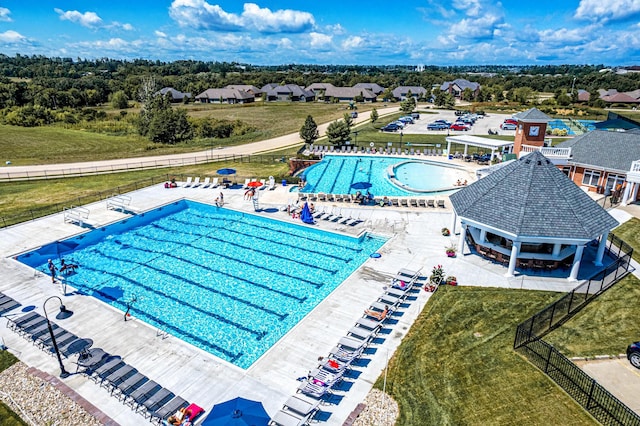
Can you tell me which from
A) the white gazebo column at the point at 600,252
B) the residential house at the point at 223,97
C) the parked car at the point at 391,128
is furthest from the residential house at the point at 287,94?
the white gazebo column at the point at 600,252

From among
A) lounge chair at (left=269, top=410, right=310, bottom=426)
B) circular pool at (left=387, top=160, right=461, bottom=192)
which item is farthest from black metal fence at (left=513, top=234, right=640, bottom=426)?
circular pool at (left=387, top=160, right=461, bottom=192)

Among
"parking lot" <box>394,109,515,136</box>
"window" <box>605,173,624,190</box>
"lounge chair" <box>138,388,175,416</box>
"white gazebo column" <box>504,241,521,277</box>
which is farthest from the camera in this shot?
"parking lot" <box>394,109,515,136</box>

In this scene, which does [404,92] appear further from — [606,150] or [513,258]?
[513,258]

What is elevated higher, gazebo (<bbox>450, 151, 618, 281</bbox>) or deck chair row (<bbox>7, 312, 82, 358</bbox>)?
gazebo (<bbox>450, 151, 618, 281</bbox>)

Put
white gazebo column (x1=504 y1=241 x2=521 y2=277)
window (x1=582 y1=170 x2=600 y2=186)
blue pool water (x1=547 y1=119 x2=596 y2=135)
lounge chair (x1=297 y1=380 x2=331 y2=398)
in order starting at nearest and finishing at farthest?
lounge chair (x1=297 y1=380 x2=331 y2=398) → white gazebo column (x1=504 y1=241 x2=521 y2=277) → window (x1=582 y1=170 x2=600 y2=186) → blue pool water (x1=547 y1=119 x2=596 y2=135)

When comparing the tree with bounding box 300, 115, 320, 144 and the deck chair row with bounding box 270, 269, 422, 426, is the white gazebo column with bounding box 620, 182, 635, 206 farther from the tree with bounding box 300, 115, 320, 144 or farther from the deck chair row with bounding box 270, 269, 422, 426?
the tree with bounding box 300, 115, 320, 144

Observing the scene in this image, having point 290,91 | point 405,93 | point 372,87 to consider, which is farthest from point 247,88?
point 405,93

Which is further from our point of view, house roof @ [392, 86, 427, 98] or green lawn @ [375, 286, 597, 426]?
house roof @ [392, 86, 427, 98]

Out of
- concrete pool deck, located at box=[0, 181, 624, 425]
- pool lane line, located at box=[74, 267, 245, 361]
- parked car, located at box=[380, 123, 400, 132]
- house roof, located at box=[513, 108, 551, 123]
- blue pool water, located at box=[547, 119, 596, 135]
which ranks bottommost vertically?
pool lane line, located at box=[74, 267, 245, 361]
